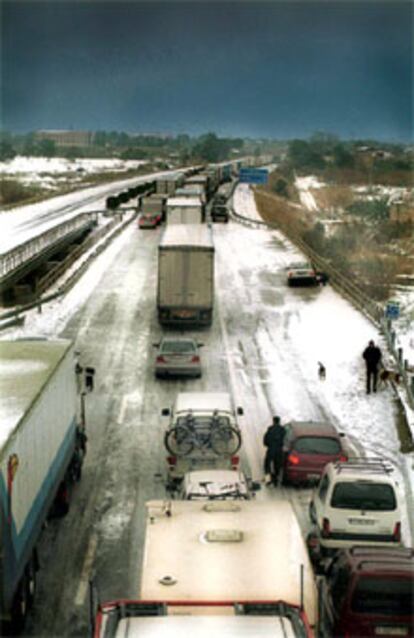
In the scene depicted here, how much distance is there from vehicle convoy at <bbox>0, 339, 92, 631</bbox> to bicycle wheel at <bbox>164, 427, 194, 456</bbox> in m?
1.83

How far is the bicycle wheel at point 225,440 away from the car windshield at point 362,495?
3.35 m

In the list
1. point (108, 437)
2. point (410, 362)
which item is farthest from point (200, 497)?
point (410, 362)

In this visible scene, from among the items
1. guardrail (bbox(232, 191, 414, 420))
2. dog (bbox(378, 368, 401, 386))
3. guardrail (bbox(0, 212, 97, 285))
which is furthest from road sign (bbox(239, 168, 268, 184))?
dog (bbox(378, 368, 401, 386))

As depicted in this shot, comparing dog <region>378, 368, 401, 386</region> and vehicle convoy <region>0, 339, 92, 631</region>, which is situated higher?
vehicle convoy <region>0, 339, 92, 631</region>

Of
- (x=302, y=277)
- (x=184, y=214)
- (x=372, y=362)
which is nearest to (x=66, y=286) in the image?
(x=302, y=277)

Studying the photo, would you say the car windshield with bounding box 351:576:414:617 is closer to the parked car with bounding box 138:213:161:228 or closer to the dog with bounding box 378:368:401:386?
the dog with bounding box 378:368:401:386

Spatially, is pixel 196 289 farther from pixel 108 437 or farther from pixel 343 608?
pixel 343 608

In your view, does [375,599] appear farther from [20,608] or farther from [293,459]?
[293,459]

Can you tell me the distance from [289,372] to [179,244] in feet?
26.9

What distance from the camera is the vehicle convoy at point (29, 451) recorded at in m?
11.6

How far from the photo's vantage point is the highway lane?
619 inches

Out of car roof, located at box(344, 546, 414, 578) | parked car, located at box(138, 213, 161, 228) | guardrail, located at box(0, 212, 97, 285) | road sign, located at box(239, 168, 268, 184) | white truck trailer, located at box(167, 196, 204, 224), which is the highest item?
road sign, located at box(239, 168, 268, 184)

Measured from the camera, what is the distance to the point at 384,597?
1138 centimetres

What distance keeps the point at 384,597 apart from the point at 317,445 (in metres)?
8.25
